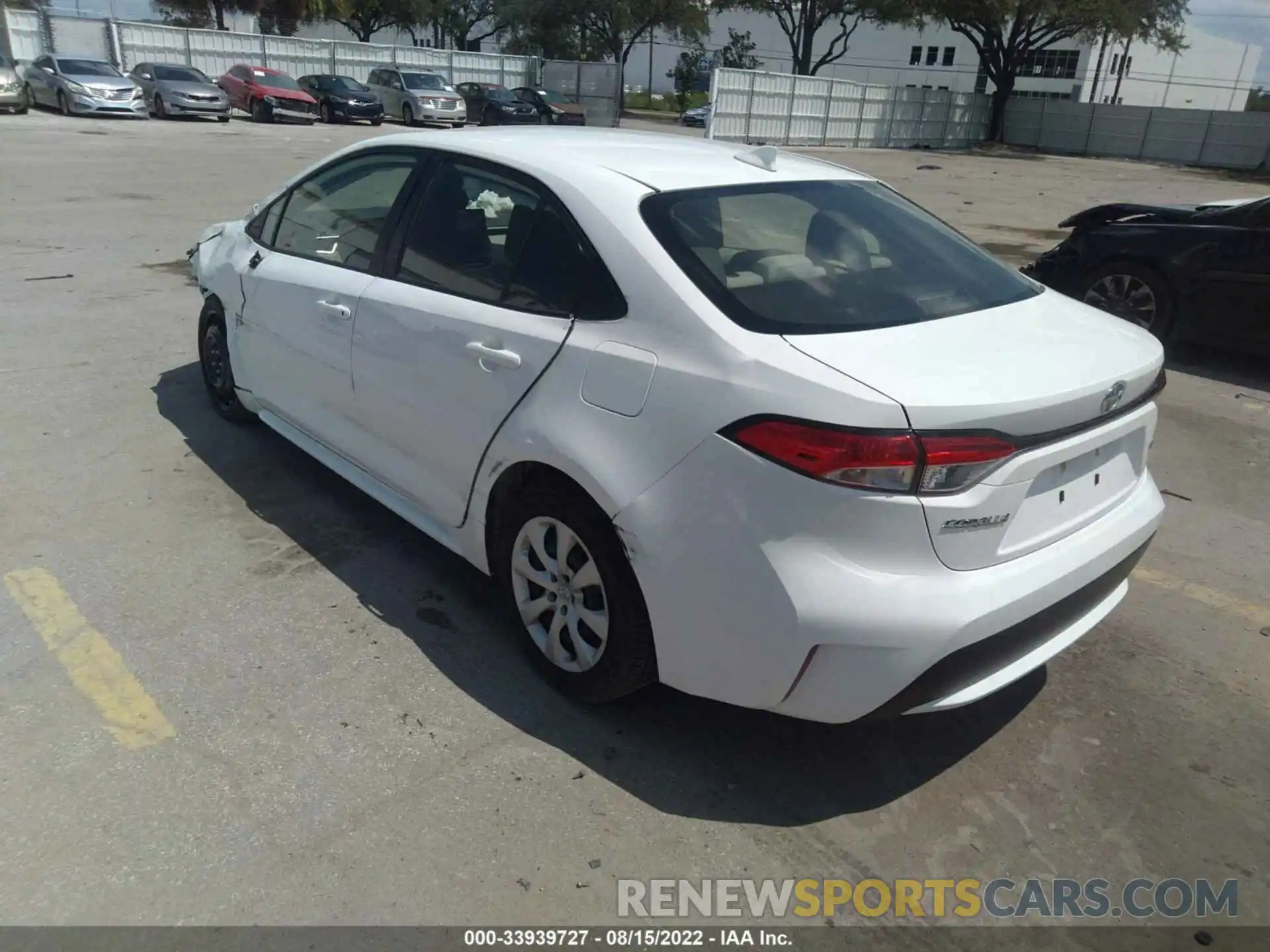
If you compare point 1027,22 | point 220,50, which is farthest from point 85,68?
point 1027,22

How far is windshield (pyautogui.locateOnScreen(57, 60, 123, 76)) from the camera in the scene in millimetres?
25719

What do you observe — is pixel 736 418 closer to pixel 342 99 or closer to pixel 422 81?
pixel 342 99

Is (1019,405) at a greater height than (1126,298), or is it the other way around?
(1019,405)

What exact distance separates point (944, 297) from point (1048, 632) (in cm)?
107

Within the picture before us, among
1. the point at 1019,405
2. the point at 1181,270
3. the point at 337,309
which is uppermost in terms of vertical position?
the point at 1019,405

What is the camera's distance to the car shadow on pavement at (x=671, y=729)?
2.82m

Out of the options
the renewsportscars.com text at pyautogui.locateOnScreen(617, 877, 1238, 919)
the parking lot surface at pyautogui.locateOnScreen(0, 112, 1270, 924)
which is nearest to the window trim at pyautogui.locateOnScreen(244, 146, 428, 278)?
the parking lot surface at pyautogui.locateOnScreen(0, 112, 1270, 924)

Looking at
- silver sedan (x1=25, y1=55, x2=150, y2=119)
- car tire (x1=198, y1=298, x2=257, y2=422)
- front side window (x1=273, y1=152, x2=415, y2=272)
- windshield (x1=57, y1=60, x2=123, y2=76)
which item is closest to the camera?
front side window (x1=273, y1=152, x2=415, y2=272)

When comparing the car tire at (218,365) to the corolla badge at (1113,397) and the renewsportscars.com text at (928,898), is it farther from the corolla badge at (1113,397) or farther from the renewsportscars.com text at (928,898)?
the corolla badge at (1113,397)

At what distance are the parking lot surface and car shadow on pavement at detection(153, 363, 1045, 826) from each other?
11mm

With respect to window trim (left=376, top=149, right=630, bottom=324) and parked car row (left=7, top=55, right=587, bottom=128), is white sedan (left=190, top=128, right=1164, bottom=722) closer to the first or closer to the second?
Result: window trim (left=376, top=149, right=630, bottom=324)

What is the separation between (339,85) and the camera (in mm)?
30438

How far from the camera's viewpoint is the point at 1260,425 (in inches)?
246

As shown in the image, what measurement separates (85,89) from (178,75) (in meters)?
2.88
